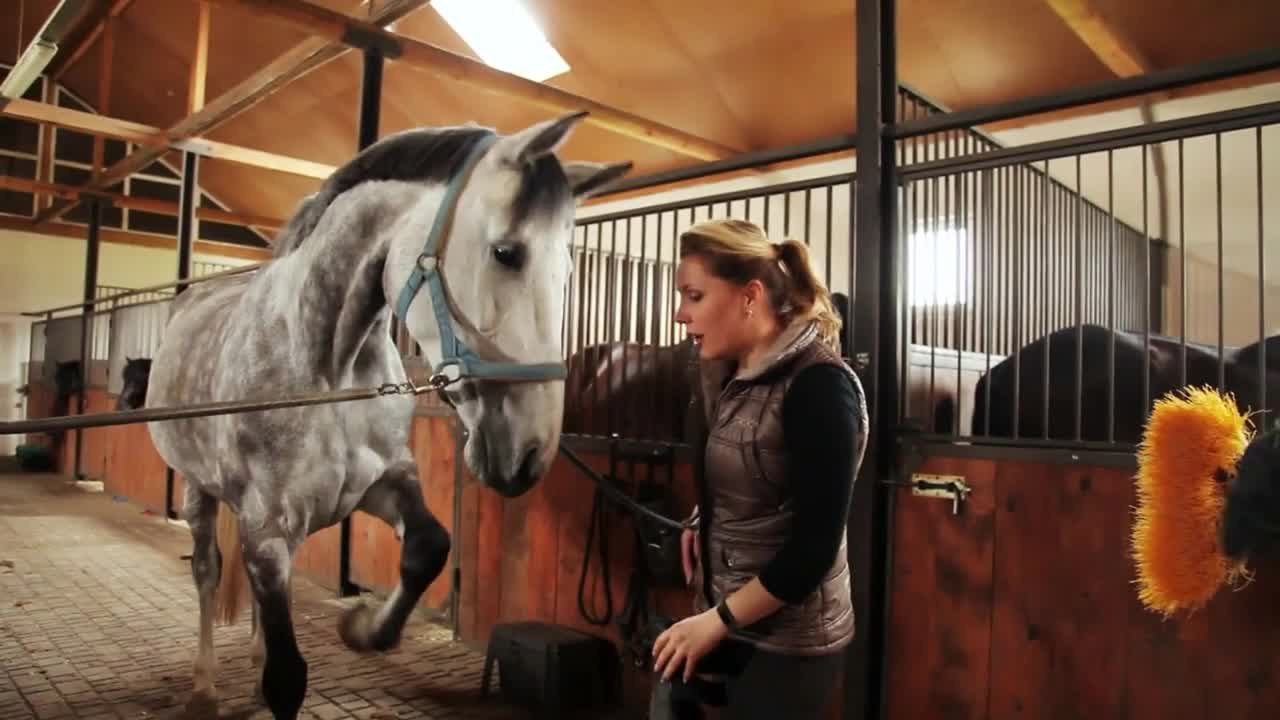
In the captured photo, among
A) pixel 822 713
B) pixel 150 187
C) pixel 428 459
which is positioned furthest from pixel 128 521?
pixel 150 187

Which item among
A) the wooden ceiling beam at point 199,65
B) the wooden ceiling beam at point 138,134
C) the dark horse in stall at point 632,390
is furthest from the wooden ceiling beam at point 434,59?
the wooden ceiling beam at point 199,65

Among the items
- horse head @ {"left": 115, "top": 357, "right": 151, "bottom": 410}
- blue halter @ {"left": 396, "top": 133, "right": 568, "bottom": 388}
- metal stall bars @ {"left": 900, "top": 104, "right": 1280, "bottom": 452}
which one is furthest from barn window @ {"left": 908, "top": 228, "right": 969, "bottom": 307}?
horse head @ {"left": 115, "top": 357, "right": 151, "bottom": 410}

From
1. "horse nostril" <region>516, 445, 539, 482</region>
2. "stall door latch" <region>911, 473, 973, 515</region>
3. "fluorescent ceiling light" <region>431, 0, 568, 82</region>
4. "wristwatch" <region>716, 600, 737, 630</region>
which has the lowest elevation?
"wristwatch" <region>716, 600, 737, 630</region>

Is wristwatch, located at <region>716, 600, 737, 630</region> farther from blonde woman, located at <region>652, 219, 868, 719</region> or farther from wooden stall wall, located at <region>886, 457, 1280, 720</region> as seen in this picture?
wooden stall wall, located at <region>886, 457, 1280, 720</region>

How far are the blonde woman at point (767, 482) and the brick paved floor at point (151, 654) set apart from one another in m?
1.51

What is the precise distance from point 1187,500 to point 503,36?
5.75 m

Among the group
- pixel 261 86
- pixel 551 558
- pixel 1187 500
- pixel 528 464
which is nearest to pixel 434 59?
pixel 261 86

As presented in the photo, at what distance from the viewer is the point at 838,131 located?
5.33m

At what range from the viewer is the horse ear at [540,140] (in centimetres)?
138

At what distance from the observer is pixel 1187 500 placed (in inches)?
38.6

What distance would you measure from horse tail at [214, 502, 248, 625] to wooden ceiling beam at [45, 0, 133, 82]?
611cm

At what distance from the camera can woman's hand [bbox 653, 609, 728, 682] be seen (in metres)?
0.97

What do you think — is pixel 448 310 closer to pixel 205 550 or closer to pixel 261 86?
pixel 205 550

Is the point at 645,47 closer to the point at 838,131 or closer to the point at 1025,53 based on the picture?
the point at 838,131
